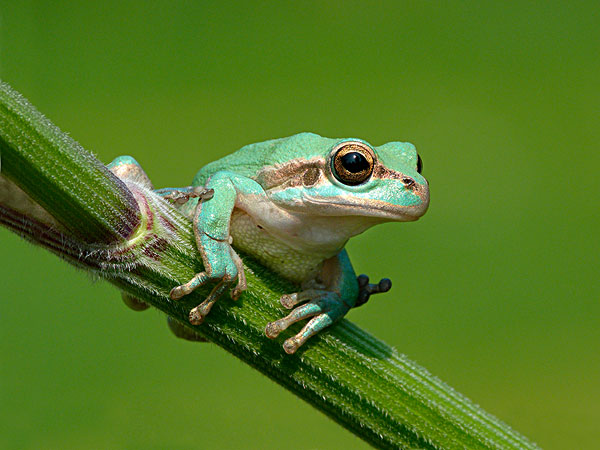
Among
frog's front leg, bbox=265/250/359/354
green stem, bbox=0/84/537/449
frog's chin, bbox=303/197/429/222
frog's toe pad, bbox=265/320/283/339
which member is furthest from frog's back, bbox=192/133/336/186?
frog's toe pad, bbox=265/320/283/339

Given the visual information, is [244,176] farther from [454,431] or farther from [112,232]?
[454,431]

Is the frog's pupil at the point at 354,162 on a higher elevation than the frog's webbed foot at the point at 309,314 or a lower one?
higher

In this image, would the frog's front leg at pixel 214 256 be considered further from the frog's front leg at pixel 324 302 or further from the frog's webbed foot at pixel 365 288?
the frog's webbed foot at pixel 365 288

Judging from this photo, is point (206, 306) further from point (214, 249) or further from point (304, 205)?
point (304, 205)

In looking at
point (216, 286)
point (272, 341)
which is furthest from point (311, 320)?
point (216, 286)

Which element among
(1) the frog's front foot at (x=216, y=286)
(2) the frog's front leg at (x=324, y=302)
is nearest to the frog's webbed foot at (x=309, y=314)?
(2) the frog's front leg at (x=324, y=302)

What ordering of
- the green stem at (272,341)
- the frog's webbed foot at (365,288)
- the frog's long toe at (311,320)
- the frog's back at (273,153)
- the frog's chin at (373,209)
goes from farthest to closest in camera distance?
the frog's webbed foot at (365,288) → the frog's back at (273,153) → the frog's chin at (373,209) → the frog's long toe at (311,320) → the green stem at (272,341)

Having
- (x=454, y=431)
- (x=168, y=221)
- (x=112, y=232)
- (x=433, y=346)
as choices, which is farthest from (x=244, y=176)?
(x=433, y=346)
